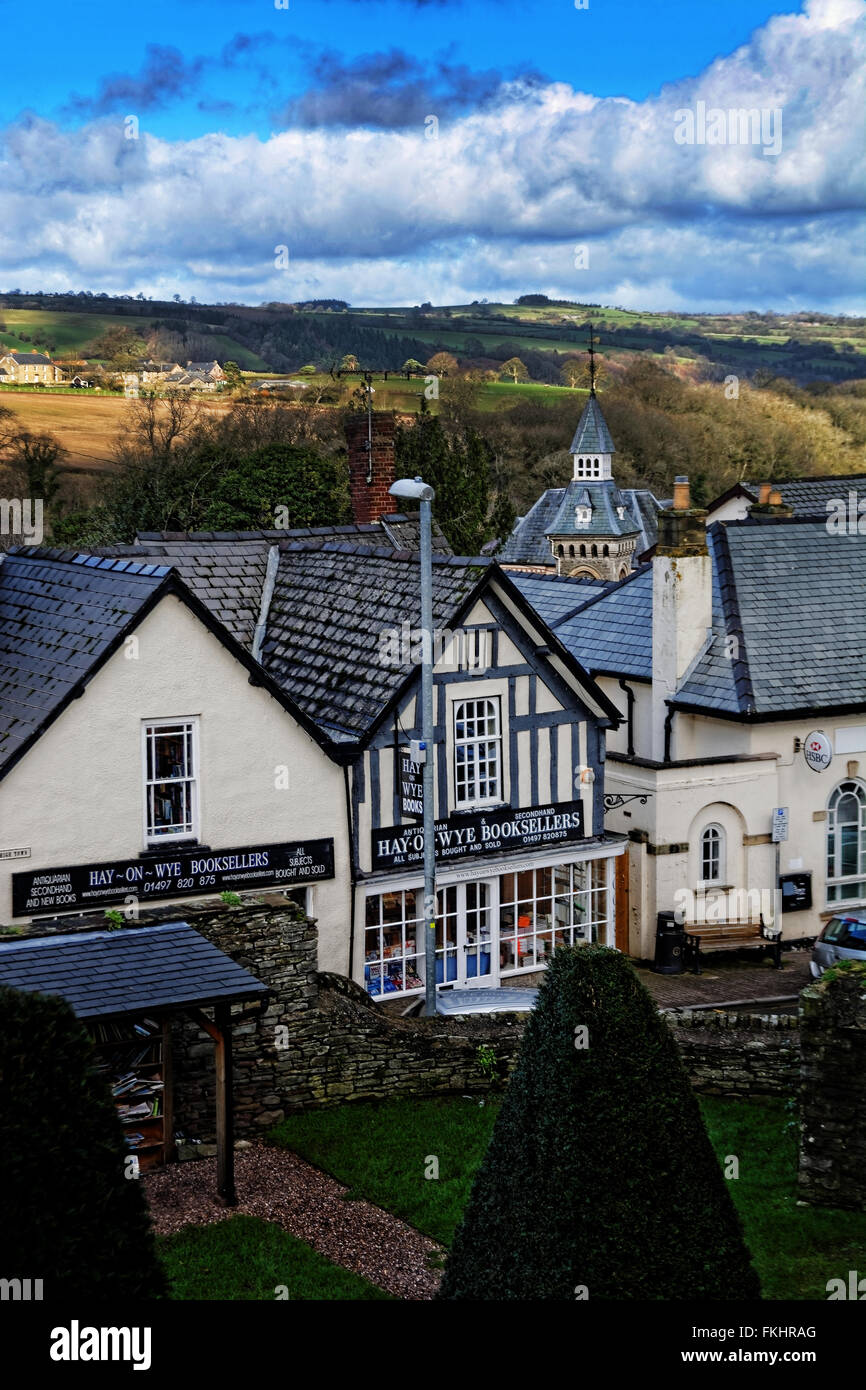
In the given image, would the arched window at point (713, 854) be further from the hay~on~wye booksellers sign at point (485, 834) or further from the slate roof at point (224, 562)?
the slate roof at point (224, 562)

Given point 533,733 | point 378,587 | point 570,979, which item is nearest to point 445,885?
point 533,733

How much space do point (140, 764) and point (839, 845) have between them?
45.9 feet

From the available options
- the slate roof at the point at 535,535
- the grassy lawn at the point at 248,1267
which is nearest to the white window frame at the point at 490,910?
the grassy lawn at the point at 248,1267

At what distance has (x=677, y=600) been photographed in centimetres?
2812

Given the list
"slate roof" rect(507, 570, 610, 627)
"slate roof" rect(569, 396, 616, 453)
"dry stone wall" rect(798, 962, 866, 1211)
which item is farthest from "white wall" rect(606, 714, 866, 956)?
"slate roof" rect(569, 396, 616, 453)

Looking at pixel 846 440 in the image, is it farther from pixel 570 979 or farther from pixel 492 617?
pixel 570 979

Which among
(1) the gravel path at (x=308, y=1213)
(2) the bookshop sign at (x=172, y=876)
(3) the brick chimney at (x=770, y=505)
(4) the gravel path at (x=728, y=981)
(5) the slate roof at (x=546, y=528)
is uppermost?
(5) the slate roof at (x=546, y=528)

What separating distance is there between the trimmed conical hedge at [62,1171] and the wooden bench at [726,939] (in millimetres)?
18496

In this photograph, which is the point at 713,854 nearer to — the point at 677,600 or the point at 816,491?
the point at 677,600

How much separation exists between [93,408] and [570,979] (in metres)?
78.9

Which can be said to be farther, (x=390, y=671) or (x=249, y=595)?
(x=249, y=595)

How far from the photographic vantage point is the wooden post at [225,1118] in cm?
1466

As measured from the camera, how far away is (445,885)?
23.5m
